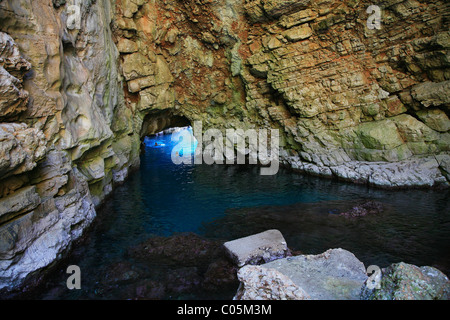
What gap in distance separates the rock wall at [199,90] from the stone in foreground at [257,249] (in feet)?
16.8

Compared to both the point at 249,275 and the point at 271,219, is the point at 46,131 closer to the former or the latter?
the point at 249,275

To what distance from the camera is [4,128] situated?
20.5 ft

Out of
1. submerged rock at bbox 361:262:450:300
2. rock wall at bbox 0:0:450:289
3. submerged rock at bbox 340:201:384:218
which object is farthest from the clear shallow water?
submerged rock at bbox 361:262:450:300

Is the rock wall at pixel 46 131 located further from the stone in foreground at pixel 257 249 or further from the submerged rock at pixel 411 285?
the submerged rock at pixel 411 285

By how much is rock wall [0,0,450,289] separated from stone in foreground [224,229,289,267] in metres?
5.11

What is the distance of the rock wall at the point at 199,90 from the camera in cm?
718

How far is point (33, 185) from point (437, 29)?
67.6 feet

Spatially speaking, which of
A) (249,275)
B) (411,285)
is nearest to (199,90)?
(249,275)

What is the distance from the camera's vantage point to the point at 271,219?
11.5 m

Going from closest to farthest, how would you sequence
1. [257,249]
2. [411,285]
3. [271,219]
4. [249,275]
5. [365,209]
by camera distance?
[411,285] → [249,275] → [257,249] → [271,219] → [365,209]

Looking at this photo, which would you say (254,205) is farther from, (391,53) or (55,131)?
(391,53)

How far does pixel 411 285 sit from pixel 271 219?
7.67m

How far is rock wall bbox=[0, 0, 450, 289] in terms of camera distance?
7177 millimetres

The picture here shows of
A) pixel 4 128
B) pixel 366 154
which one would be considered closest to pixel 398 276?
pixel 4 128
